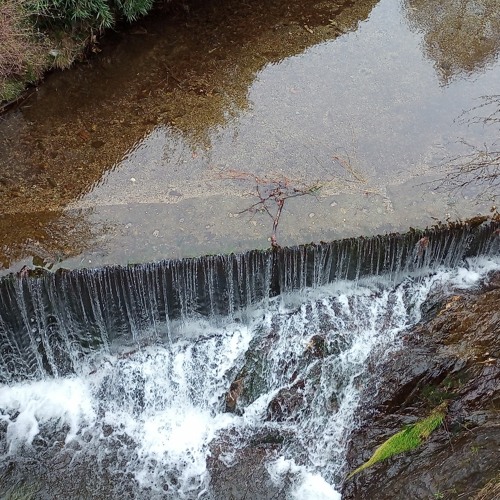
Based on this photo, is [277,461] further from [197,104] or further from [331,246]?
[197,104]

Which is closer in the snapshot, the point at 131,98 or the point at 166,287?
the point at 166,287

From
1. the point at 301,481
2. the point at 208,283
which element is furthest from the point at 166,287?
the point at 301,481

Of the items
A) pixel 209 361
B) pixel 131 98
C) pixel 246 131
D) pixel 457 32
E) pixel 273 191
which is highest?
pixel 457 32

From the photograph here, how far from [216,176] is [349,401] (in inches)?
107

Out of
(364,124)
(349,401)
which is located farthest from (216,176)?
(349,401)

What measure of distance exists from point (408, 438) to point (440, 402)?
473 mm

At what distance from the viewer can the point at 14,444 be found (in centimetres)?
537

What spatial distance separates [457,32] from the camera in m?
8.06

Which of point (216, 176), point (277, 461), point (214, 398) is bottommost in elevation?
point (277, 461)

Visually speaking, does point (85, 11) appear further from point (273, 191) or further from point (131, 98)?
point (273, 191)

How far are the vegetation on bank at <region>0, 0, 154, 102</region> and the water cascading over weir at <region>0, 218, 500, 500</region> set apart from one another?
285 centimetres

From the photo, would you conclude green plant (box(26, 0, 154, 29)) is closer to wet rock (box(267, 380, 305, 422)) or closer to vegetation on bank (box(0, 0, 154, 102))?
vegetation on bank (box(0, 0, 154, 102))

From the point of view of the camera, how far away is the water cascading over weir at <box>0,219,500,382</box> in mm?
5207

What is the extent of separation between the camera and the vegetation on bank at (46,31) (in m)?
6.18
